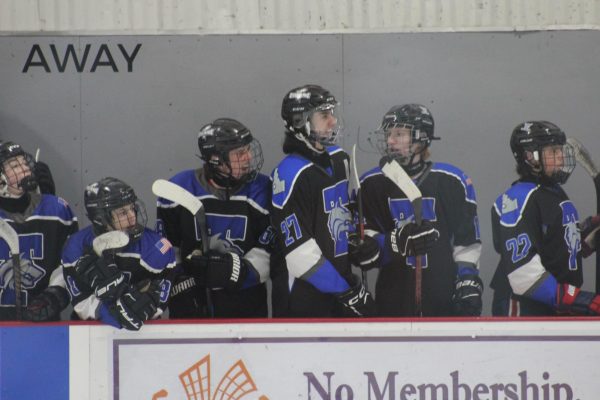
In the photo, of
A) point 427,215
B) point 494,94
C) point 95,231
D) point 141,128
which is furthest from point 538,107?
point 95,231

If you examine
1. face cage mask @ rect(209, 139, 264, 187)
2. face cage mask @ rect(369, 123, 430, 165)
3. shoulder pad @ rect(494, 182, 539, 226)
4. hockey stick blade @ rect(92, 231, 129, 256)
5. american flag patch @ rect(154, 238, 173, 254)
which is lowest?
american flag patch @ rect(154, 238, 173, 254)

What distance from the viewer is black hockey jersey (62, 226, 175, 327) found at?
14.2ft

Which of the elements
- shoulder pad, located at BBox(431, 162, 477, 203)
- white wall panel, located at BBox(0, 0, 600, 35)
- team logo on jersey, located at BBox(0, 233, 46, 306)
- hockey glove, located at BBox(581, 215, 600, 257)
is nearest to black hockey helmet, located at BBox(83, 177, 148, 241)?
team logo on jersey, located at BBox(0, 233, 46, 306)

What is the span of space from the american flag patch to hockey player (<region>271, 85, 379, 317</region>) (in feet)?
1.33

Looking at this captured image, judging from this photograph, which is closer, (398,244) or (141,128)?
(398,244)

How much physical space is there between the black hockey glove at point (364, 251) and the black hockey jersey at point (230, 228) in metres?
0.33

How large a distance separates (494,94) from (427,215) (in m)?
1.29

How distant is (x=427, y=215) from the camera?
4.55m

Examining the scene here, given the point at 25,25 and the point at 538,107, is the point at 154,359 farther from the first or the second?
the point at 538,107

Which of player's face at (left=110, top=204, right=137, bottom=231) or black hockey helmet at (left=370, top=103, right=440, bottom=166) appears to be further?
black hockey helmet at (left=370, top=103, right=440, bottom=166)

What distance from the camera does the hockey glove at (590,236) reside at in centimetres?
473

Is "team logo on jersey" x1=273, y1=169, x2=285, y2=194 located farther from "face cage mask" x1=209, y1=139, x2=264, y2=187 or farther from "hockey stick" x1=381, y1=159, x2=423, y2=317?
"hockey stick" x1=381, y1=159, x2=423, y2=317

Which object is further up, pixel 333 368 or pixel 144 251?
pixel 144 251

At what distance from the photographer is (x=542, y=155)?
462 centimetres
